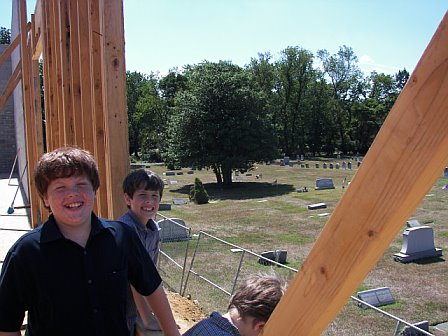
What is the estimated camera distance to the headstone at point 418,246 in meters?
13.8

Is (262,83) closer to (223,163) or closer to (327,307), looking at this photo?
(223,163)

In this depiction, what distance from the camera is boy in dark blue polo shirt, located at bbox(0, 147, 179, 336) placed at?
1.98m

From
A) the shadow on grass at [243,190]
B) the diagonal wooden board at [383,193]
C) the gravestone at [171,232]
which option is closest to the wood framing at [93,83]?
the diagonal wooden board at [383,193]

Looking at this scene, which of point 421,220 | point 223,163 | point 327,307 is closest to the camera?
point 327,307

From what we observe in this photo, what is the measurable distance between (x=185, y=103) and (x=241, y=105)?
4.43 m

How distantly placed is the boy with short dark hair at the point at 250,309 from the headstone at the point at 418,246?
12.9 metres

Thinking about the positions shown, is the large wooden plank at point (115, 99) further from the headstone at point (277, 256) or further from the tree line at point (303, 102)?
the tree line at point (303, 102)

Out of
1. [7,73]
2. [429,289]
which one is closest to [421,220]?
[429,289]

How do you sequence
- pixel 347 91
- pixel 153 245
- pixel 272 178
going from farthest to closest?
pixel 347 91, pixel 272 178, pixel 153 245

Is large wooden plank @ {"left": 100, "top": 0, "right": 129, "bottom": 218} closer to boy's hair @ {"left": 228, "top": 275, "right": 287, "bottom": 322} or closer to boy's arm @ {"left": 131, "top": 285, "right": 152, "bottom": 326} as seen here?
boy's arm @ {"left": 131, "top": 285, "right": 152, "bottom": 326}

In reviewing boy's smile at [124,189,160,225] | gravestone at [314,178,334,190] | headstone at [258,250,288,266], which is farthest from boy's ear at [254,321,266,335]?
gravestone at [314,178,334,190]

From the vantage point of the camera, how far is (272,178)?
4038 cm

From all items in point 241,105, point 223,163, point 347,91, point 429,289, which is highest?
point 347,91

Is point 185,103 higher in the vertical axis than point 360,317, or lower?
higher
